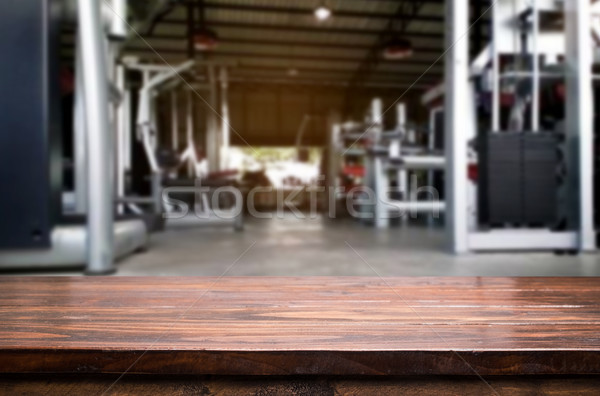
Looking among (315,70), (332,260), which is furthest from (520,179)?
(315,70)

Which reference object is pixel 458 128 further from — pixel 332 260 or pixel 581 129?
pixel 332 260

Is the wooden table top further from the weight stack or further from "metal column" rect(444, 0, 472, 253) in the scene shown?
the weight stack

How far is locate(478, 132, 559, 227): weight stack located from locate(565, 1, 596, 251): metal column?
0.12 metres

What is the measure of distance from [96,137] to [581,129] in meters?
2.37

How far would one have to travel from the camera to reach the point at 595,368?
392 mm

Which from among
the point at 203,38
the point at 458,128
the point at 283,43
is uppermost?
the point at 283,43

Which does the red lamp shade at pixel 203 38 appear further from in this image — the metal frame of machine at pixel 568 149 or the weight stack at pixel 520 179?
the weight stack at pixel 520 179

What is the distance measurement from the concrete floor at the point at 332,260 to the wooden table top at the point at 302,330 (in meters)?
0.99

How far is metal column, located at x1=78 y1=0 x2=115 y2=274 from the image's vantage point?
1.59 metres

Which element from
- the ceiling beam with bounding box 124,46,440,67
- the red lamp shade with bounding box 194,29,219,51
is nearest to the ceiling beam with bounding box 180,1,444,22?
the red lamp shade with bounding box 194,29,219,51

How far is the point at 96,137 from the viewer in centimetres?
163

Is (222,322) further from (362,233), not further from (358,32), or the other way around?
(358,32)

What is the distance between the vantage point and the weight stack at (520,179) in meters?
2.32

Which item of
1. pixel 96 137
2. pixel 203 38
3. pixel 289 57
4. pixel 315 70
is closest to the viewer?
pixel 96 137
